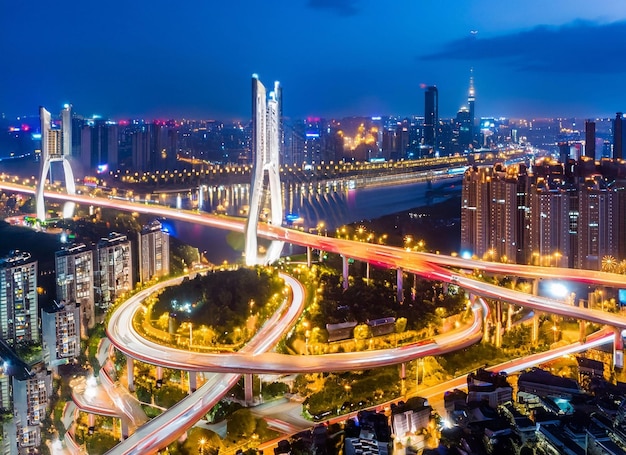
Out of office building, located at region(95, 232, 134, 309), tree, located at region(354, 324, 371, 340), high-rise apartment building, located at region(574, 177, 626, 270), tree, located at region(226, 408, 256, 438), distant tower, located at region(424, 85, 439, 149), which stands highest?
distant tower, located at region(424, 85, 439, 149)

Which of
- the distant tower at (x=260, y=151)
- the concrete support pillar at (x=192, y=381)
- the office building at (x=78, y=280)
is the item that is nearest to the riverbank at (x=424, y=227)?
the distant tower at (x=260, y=151)

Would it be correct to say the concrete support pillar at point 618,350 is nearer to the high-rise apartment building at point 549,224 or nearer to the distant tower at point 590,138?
the high-rise apartment building at point 549,224

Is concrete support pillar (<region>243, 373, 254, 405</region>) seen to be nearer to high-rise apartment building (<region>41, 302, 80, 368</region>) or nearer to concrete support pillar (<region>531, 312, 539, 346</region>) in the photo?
high-rise apartment building (<region>41, 302, 80, 368</region>)

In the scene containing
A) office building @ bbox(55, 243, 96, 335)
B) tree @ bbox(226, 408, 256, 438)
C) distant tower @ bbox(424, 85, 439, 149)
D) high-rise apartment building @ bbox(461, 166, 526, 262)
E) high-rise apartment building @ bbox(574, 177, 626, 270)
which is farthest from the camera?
distant tower @ bbox(424, 85, 439, 149)

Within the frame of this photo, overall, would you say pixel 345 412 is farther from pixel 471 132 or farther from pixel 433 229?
pixel 471 132

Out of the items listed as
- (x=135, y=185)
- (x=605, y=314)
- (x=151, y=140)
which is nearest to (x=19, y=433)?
(x=605, y=314)

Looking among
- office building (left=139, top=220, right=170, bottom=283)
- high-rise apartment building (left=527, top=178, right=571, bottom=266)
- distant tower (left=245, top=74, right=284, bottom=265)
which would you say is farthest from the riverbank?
office building (left=139, top=220, right=170, bottom=283)

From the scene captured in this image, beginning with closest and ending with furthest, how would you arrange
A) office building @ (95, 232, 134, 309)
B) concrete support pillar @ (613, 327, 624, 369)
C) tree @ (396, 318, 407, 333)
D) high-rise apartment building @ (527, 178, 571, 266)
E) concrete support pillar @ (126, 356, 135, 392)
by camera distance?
1. concrete support pillar @ (126, 356, 135, 392)
2. concrete support pillar @ (613, 327, 624, 369)
3. tree @ (396, 318, 407, 333)
4. office building @ (95, 232, 134, 309)
5. high-rise apartment building @ (527, 178, 571, 266)
